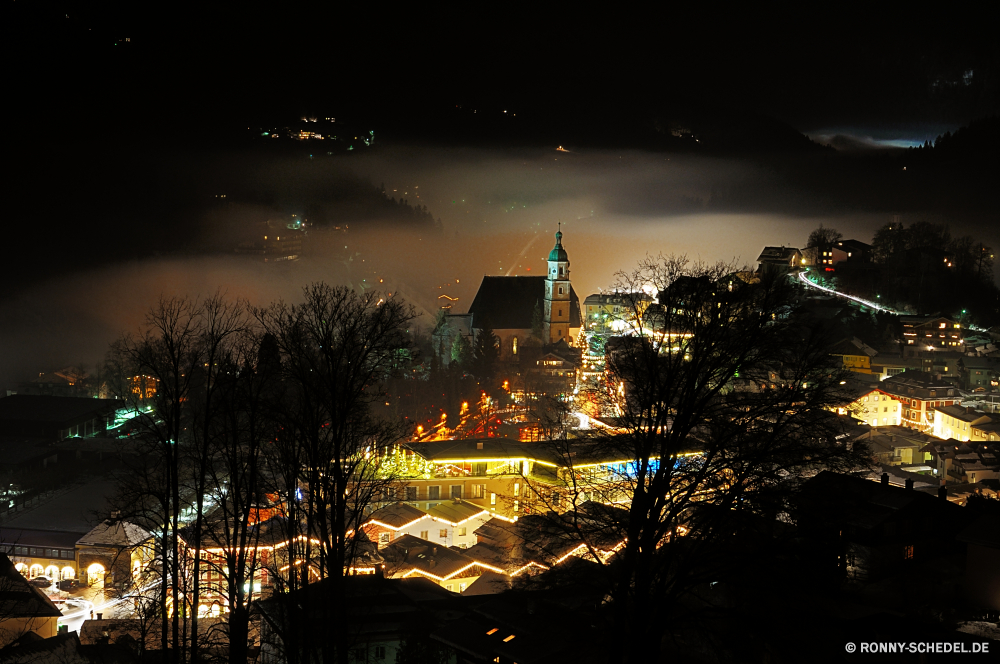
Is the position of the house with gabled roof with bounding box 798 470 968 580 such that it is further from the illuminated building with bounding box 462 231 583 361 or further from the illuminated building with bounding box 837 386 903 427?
the illuminated building with bounding box 462 231 583 361

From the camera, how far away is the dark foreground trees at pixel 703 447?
4578 millimetres

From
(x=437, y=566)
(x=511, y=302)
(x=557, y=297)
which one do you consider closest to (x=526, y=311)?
(x=511, y=302)

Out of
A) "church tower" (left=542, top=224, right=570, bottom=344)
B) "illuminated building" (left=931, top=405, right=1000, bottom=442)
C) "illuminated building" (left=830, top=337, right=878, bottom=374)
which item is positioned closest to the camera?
"illuminated building" (left=931, top=405, right=1000, bottom=442)

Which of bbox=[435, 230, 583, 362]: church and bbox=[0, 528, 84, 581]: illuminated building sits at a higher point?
bbox=[435, 230, 583, 362]: church

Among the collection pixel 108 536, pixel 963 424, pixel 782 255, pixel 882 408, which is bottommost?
pixel 108 536

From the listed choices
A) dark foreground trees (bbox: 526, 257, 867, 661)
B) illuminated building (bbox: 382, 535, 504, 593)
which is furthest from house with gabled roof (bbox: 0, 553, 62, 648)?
dark foreground trees (bbox: 526, 257, 867, 661)

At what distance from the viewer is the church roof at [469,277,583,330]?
34.9 m

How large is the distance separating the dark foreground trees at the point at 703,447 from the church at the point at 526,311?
27322mm

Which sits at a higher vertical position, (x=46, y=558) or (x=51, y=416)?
(x=51, y=416)

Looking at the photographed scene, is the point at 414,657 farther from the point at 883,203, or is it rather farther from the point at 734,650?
the point at 883,203

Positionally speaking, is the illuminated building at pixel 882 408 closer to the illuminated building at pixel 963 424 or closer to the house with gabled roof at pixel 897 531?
the illuminated building at pixel 963 424

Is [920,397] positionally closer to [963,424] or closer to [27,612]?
[963,424]

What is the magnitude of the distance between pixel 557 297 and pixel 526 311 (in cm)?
203

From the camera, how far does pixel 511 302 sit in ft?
116
